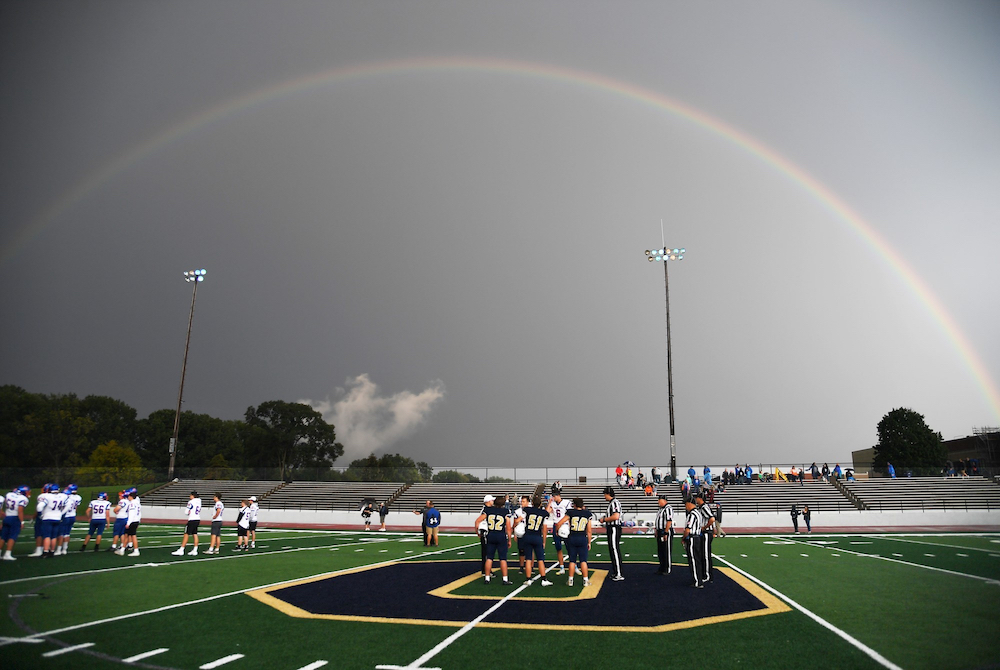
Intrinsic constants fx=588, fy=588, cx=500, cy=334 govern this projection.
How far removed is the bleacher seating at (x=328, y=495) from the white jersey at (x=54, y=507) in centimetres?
2234

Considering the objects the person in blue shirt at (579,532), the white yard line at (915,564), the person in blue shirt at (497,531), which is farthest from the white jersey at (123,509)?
the white yard line at (915,564)

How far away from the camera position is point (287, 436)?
87.6 meters

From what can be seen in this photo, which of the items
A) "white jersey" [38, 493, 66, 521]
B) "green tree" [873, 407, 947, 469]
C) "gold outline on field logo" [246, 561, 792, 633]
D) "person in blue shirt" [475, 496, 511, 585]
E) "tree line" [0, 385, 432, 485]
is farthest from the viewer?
"green tree" [873, 407, 947, 469]

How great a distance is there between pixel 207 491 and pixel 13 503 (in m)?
29.6

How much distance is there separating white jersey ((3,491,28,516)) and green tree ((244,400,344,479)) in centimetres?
7404

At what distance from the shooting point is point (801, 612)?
9.36 metres

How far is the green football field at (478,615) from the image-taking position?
22.9ft

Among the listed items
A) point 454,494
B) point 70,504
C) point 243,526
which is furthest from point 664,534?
point 454,494

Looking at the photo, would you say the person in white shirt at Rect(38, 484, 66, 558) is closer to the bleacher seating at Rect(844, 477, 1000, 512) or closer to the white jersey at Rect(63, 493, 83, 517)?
the white jersey at Rect(63, 493, 83, 517)

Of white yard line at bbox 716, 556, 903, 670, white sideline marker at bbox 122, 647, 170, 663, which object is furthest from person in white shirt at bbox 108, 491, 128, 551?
white yard line at bbox 716, 556, 903, 670

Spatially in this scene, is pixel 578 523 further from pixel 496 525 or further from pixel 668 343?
pixel 668 343

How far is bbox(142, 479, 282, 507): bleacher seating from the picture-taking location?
130ft

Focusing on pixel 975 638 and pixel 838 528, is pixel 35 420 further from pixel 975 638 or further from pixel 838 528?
pixel 975 638

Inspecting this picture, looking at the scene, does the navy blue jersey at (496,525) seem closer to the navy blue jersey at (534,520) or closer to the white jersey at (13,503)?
the navy blue jersey at (534,520)
